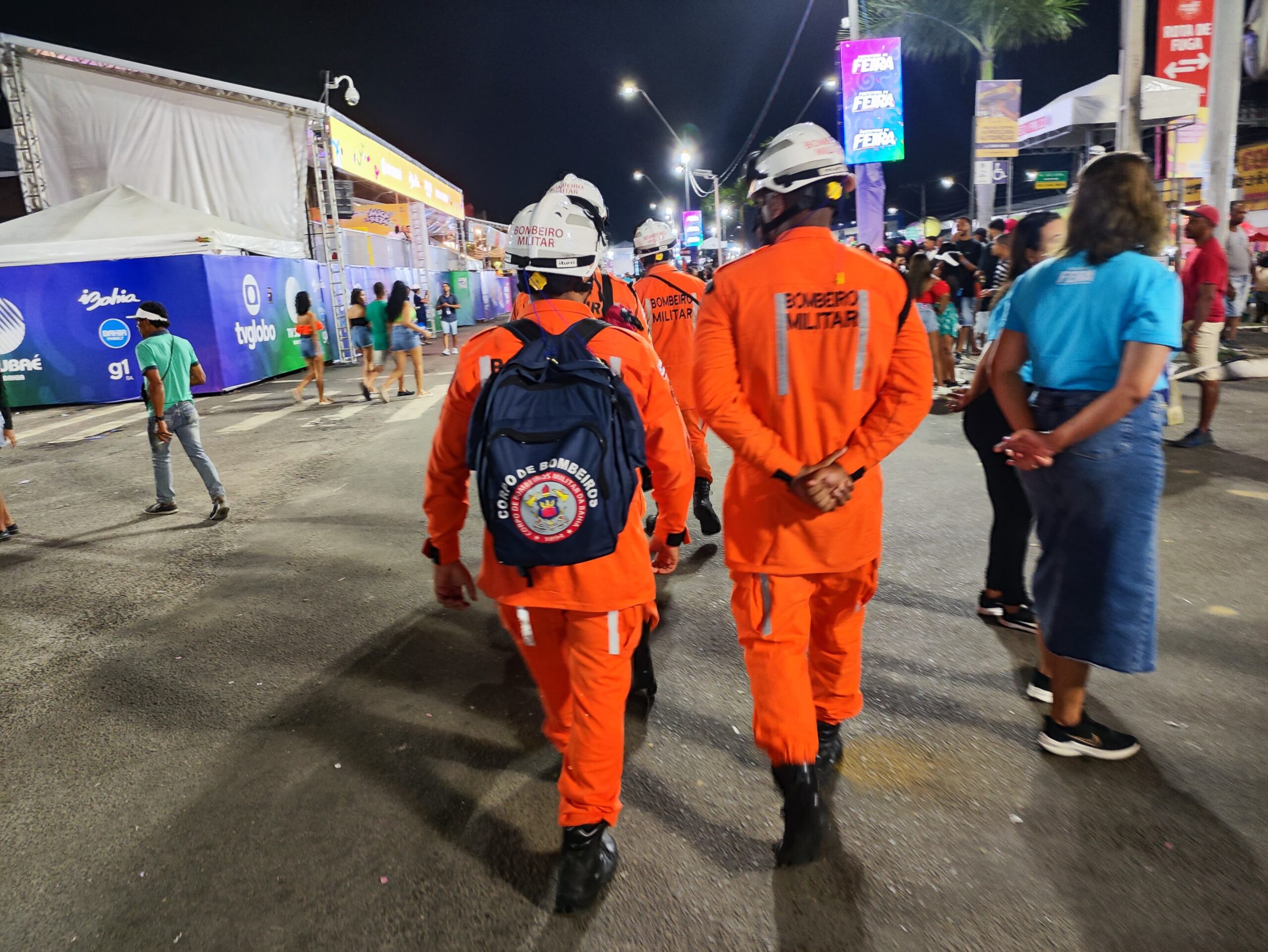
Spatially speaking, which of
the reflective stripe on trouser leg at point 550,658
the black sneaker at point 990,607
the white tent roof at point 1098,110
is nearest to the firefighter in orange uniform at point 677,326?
the black sneaker at point 990,607

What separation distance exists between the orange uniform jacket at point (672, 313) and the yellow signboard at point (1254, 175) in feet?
102

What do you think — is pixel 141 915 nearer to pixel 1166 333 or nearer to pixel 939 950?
pixel 939 950

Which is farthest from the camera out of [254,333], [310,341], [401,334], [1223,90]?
[254,333]

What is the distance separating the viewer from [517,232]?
2.46 m

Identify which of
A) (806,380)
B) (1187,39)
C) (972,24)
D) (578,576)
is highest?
(972,24)

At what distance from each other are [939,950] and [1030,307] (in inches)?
79.4

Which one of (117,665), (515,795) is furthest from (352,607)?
(515,795)

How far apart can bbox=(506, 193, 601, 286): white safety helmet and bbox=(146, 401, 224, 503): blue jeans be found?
562 centimetres

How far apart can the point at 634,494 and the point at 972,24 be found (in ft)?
103

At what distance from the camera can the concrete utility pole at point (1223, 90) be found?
11.1m

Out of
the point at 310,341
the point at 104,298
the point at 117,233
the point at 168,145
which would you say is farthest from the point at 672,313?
the point at 168,145

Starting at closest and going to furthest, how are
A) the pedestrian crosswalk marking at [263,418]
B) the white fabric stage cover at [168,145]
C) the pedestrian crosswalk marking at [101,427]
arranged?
1. the pedestrian crosswalk marking at [101,427]
2. the pedestrian crosswalk marking at [263,418]
3. the white fabric stage cover at [168,145]

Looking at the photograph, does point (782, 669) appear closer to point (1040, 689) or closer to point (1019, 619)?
point (1040, 689)

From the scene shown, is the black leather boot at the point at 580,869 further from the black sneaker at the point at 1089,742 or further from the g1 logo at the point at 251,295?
the g1 logo at the point at 251,295
